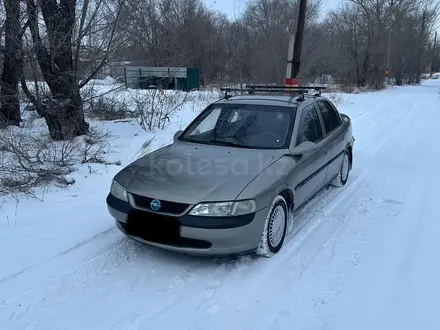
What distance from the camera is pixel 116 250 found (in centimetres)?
390

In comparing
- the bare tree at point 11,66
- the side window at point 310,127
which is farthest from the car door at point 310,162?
the bare tree at point 11,66

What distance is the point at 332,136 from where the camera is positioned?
17.7ft

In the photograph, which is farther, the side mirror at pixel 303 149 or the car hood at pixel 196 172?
the side mirror at pixel 303 149

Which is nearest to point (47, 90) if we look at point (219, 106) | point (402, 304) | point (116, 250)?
point (219, 106)

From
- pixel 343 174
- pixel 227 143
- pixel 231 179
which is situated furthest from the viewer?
pixel 343 174

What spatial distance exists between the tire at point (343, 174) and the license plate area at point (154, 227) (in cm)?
334

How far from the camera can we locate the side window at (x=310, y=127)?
4.60m

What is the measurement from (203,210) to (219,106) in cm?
209

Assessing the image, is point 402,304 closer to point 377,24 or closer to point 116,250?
point 116,250

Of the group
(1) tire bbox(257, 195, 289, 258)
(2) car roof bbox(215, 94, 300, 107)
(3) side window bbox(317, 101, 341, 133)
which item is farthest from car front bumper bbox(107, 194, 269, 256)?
(3) side window bbox(317, 101, 341, 133)

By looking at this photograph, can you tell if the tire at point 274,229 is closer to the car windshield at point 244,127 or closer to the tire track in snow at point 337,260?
the tire track in snow at point 337,260

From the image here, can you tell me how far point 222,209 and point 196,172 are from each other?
0.58 meters

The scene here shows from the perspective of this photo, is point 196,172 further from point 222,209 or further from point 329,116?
point 329,116

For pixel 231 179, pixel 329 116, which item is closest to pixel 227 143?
pixel 231 179
